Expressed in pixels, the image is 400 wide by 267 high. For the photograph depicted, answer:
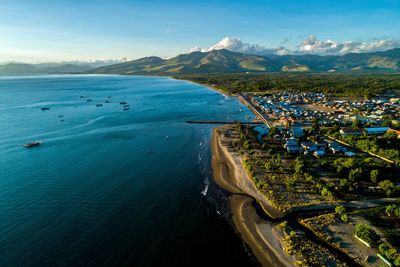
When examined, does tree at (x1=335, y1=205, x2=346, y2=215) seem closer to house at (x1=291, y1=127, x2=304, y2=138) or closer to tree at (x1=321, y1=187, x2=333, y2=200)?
tree at (x1=321, y1=187, x2=333, y2=200)

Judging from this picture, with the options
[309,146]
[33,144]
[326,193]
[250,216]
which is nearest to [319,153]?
[309,146]

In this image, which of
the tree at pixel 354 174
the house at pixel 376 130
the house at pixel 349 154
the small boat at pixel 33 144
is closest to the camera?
the tree at pixel 354 174

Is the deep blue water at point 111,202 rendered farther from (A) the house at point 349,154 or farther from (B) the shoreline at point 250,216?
(A) the house at point 349,154

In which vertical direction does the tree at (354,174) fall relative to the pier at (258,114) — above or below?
above

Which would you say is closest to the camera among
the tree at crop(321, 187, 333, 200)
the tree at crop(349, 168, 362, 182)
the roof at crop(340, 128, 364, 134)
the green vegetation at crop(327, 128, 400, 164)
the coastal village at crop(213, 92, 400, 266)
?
the coastal village at crop(213, 92, 400, 266)

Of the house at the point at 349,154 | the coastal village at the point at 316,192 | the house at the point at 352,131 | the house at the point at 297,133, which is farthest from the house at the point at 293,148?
the house at the point at 352,131

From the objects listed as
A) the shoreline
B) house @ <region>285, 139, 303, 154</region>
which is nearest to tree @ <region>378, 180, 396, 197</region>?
the shoreline

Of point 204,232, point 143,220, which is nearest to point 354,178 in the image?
point 204,232
